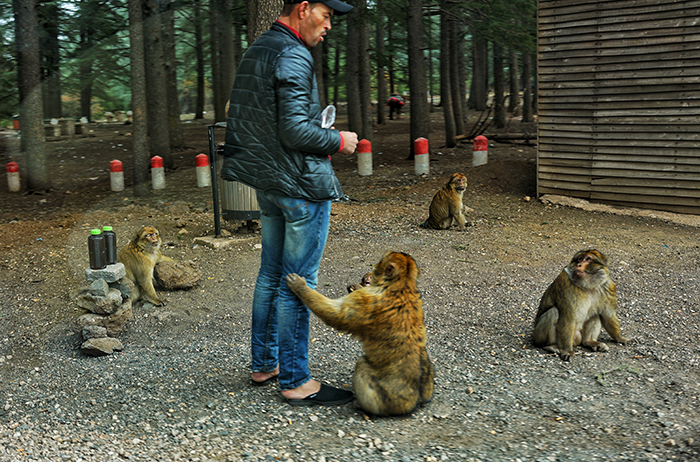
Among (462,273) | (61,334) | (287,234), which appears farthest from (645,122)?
(61,334)

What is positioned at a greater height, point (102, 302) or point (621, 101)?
point (621, 101)

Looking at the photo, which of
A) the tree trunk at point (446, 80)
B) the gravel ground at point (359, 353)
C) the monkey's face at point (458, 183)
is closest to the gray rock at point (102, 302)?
the gravel ground at point (359, 353)

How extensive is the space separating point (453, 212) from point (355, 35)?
9.45 meters

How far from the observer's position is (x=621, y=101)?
399 inches

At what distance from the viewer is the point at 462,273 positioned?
7461mm

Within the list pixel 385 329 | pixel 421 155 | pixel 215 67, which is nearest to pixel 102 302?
pixel 385 329

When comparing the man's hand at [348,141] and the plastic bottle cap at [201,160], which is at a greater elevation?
the man's hand at [348,141]

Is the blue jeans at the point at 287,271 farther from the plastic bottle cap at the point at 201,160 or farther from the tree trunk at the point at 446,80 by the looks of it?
the tree trunk at the point at 446,80

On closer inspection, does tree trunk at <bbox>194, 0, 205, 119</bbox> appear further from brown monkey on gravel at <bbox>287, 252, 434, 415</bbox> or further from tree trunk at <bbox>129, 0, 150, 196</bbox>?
brown monkey on gravel at <bbox>287, 252, 434, 415</bbox>

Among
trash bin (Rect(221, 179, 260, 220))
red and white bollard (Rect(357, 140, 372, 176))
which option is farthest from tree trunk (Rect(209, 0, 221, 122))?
trash bin (Rect(221, 179, 260, 220))

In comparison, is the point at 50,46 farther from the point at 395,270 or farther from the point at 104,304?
the point at 395,270

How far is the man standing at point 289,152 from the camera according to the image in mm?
3586

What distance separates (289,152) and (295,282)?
2.54 feet

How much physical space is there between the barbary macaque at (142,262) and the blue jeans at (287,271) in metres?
2.74
